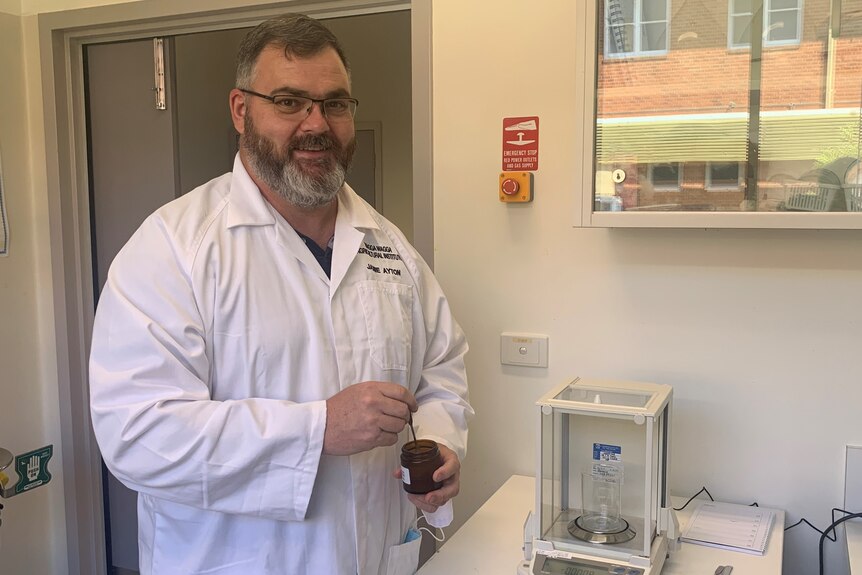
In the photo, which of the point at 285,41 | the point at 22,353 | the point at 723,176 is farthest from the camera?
the point at 22,353

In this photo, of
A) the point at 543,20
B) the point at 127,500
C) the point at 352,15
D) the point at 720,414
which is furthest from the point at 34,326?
the point at 720,414

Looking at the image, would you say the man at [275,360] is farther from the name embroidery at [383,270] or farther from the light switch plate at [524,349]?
the light switch plate at [524,349]

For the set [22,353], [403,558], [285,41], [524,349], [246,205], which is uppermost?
[285,41]

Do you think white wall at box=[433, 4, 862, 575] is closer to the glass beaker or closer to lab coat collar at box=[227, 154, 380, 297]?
the glass beaker

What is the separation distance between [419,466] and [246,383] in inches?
13.9

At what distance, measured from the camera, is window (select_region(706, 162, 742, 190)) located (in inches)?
62.7

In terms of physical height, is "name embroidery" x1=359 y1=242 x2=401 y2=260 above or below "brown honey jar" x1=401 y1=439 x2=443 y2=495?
above

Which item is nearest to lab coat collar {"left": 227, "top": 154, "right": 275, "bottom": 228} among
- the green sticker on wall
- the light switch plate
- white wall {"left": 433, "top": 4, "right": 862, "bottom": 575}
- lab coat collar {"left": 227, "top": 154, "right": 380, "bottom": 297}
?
lab coat collar {"left": 227, "top": 154, "right": 380, "bottom": 297}

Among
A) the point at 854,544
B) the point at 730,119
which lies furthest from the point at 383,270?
the point at 854,544

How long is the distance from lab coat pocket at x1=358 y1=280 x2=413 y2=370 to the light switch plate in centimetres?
45

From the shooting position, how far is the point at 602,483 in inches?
61.6

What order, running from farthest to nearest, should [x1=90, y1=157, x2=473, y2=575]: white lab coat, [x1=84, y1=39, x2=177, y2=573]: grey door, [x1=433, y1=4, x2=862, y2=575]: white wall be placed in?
[x1=84, y1=39, x2=177, y2=573]: grey door
[x1=433, y1=4, x2=862, y2=575]: white wall
[x1=90, y1=157, x2=473, y2=575]: white lab coat

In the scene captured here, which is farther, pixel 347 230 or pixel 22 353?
pixel 22 353

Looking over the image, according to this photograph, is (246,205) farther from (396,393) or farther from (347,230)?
(396,393)
